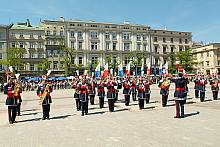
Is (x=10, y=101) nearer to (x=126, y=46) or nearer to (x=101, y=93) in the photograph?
(x=101, y=93)

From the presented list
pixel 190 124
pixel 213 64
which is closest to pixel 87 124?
pixel 190 124

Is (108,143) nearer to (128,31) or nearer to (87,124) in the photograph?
(87,124)

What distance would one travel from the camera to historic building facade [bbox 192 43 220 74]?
233ft

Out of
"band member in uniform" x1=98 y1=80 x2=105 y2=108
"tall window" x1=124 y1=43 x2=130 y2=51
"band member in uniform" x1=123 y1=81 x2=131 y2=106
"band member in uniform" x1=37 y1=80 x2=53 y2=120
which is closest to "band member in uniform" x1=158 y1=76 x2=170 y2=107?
"band member in uniform" x1=123 y1=81 x2=131 y2=106

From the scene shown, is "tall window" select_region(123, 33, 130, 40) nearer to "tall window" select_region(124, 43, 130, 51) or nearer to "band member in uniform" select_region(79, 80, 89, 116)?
"tall window" select_region(124, 43, 130, 51)

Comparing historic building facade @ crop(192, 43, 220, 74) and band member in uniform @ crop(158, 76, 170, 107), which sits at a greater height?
historic building facade @ crop(192, 43, 220, 74)

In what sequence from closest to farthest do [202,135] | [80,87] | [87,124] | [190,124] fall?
[202,135]
[190,124]
[87,124]
[80,87]

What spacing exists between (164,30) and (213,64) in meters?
17.1

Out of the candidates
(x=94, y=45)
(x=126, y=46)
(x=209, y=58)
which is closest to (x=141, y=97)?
(x=94, y=45)

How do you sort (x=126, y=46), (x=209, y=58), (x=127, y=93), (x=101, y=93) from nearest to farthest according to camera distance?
(x=101, y=93) → (x=127, y=93) → (x=126, y=46) → (x=209, y=58)

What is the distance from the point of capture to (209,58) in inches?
2857

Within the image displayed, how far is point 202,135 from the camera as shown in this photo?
6.91 m

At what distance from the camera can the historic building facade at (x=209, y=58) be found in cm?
7100

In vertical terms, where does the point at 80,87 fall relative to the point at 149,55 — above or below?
below
